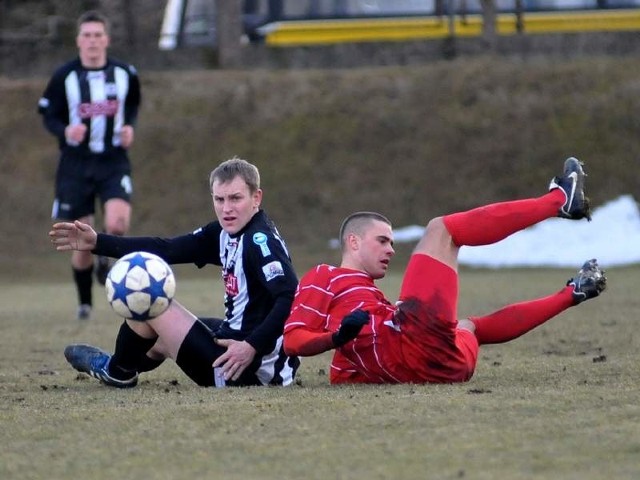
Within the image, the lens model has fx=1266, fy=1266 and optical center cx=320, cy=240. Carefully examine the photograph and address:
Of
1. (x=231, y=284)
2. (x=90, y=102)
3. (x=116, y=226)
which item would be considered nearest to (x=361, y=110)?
(x=90, y=102)

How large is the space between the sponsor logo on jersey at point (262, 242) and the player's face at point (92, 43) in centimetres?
495

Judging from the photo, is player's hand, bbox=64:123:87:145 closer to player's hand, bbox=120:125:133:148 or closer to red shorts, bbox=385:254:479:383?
player's hand, bbox=120:125:133:148

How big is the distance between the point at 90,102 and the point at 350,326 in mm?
6050

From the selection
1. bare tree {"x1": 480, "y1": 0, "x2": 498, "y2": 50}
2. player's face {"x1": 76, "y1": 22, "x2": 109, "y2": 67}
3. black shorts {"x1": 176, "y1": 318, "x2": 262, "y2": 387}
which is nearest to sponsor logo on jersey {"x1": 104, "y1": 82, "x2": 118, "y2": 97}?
player's face {"x1": 76, "y1": 22, "x2": 109, "y2": 67}

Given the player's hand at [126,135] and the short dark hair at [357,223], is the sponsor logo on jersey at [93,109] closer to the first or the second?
the player's hand at [126,135]

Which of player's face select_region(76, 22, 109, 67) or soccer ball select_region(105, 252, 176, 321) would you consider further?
player's face select_region(76, 22, 109, 67)

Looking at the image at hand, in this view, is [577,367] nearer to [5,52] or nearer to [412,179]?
[412,179]

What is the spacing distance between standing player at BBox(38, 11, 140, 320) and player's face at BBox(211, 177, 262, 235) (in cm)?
472

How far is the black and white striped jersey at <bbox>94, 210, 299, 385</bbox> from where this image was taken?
18.6 feet

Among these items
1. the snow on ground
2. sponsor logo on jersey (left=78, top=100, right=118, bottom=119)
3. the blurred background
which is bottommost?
the snow on ground

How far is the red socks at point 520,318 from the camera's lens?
5.77 meters

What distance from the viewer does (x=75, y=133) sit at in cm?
1009

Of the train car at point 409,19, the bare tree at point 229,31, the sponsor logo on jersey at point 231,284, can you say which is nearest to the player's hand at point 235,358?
the sponsor logo on jersey at point 231,284

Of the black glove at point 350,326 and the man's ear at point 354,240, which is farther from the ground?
the man's ear at point 354,240
